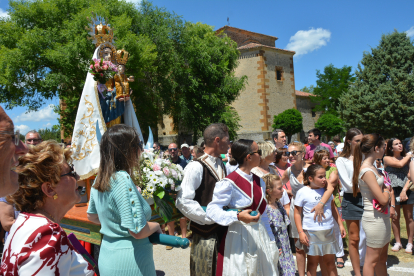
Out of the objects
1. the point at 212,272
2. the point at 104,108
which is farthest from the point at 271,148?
the point at 104,108

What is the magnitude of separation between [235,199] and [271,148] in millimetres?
1407

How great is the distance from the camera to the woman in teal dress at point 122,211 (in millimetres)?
2061

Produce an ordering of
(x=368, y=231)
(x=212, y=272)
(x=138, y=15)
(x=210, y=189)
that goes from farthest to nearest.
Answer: (x=138, y=15), (x=368, y=231), (x=210, y=189), (x=212, y=272)

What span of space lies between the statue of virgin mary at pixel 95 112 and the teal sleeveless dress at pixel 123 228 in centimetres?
240

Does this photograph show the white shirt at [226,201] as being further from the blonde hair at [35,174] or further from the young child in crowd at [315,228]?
the blonde hair at [35,174]

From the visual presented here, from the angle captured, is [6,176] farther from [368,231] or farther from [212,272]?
[368,231]

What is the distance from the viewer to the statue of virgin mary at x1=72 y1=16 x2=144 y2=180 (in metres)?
4.55

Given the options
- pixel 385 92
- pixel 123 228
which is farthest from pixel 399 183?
pixel 385 92

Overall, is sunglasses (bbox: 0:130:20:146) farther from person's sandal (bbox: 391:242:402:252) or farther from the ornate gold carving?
person's sandal (bbox: 391:242:402:252)

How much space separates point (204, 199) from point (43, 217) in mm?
1772

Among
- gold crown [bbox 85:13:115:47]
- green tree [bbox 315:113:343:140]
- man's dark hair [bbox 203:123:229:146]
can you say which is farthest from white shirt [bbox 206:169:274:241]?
green tree [bbox 315:113:343:140]

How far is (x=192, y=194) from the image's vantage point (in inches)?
119

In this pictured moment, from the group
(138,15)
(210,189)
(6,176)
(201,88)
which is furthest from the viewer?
(201,88)

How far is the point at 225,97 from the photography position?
68.9 feet
